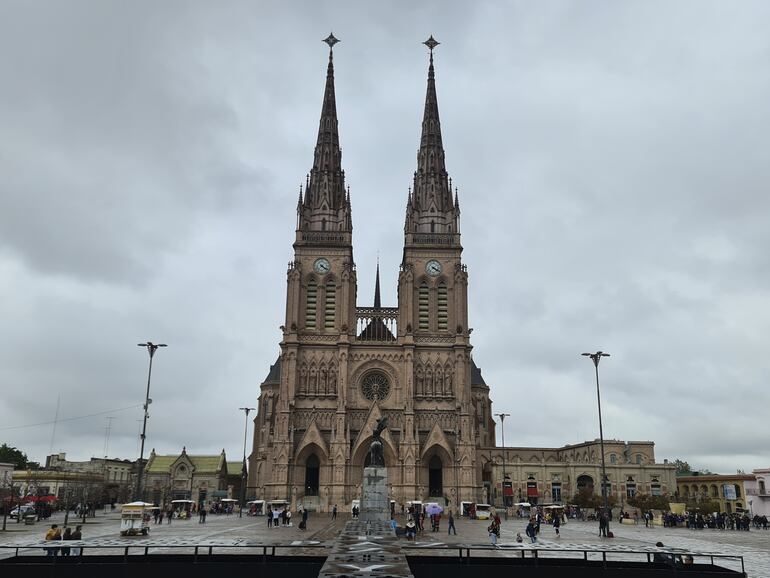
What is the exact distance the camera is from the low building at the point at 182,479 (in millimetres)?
96938

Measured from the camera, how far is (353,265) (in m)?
79.5

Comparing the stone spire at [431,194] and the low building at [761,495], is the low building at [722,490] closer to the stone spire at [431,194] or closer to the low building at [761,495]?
the low building at [761,495]

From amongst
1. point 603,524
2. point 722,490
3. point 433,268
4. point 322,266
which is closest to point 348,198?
point 322,266

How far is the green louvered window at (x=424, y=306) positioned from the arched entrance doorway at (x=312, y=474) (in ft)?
61.9

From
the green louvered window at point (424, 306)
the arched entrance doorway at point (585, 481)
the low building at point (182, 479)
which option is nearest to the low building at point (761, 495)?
the arched entrance doorway at point (585, 481)

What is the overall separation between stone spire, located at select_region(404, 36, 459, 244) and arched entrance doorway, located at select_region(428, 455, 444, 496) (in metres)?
25.3

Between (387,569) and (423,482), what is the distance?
59.6m

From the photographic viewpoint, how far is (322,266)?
78312 mm

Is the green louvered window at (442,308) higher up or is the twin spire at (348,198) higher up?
the twin spire at (348,198)

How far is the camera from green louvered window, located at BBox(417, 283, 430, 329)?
76938 mm

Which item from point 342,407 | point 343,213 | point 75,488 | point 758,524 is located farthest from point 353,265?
point 758,524

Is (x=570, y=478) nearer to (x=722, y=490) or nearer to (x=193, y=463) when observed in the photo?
(x=722, y=490)

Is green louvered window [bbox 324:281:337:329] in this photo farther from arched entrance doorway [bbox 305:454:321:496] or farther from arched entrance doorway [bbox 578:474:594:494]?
arched entrance doorway [bbox 578:474:594:494]

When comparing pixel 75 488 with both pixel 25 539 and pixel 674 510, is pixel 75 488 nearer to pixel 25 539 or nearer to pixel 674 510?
pixel 25 539
